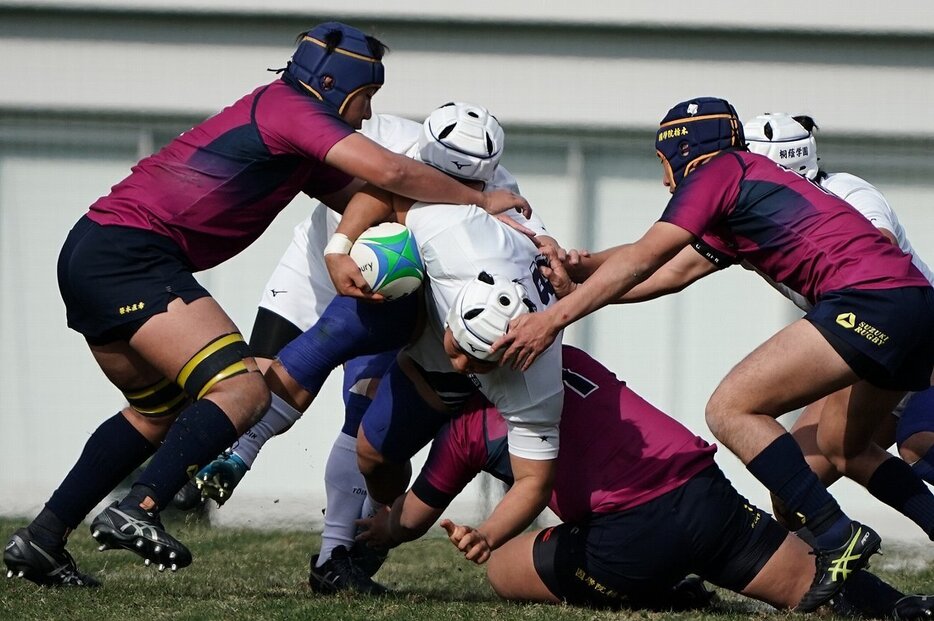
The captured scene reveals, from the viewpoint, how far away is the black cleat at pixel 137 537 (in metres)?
4.80

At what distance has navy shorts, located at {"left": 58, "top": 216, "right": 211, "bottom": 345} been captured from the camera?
5.25 meters

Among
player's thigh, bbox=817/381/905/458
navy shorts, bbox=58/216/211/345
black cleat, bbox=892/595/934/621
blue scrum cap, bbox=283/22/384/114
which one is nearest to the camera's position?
black cleat, bbox=892/595/934/621

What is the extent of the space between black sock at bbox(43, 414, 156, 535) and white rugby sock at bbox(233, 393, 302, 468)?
0.42 metres

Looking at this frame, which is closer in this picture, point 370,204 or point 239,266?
point 370,204

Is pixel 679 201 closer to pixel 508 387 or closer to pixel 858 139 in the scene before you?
pixel 508 387

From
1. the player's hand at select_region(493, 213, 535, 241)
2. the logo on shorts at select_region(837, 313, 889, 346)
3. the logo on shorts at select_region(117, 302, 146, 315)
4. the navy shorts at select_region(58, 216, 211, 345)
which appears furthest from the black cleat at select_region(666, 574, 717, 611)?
the logo on shorts at select_region(117, 302, 146, 315)

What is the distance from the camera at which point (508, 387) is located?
5012 millimetres

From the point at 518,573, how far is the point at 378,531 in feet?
2.13

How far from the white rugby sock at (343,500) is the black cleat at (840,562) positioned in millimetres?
2031

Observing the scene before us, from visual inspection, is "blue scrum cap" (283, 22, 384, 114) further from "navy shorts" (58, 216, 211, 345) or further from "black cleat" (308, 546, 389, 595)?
"black cleat" (308, 546, 389, 595)

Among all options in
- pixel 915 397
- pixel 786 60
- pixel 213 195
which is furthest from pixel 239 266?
pixel 915 397

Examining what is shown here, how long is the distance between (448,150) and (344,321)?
2.56 ft

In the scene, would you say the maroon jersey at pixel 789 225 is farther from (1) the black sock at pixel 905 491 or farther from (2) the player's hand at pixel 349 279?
(2) the player's hand at pixel 349 279

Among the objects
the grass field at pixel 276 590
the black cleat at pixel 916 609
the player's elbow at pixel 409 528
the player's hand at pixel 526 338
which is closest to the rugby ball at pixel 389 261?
the player's hand at pixel 526 338
